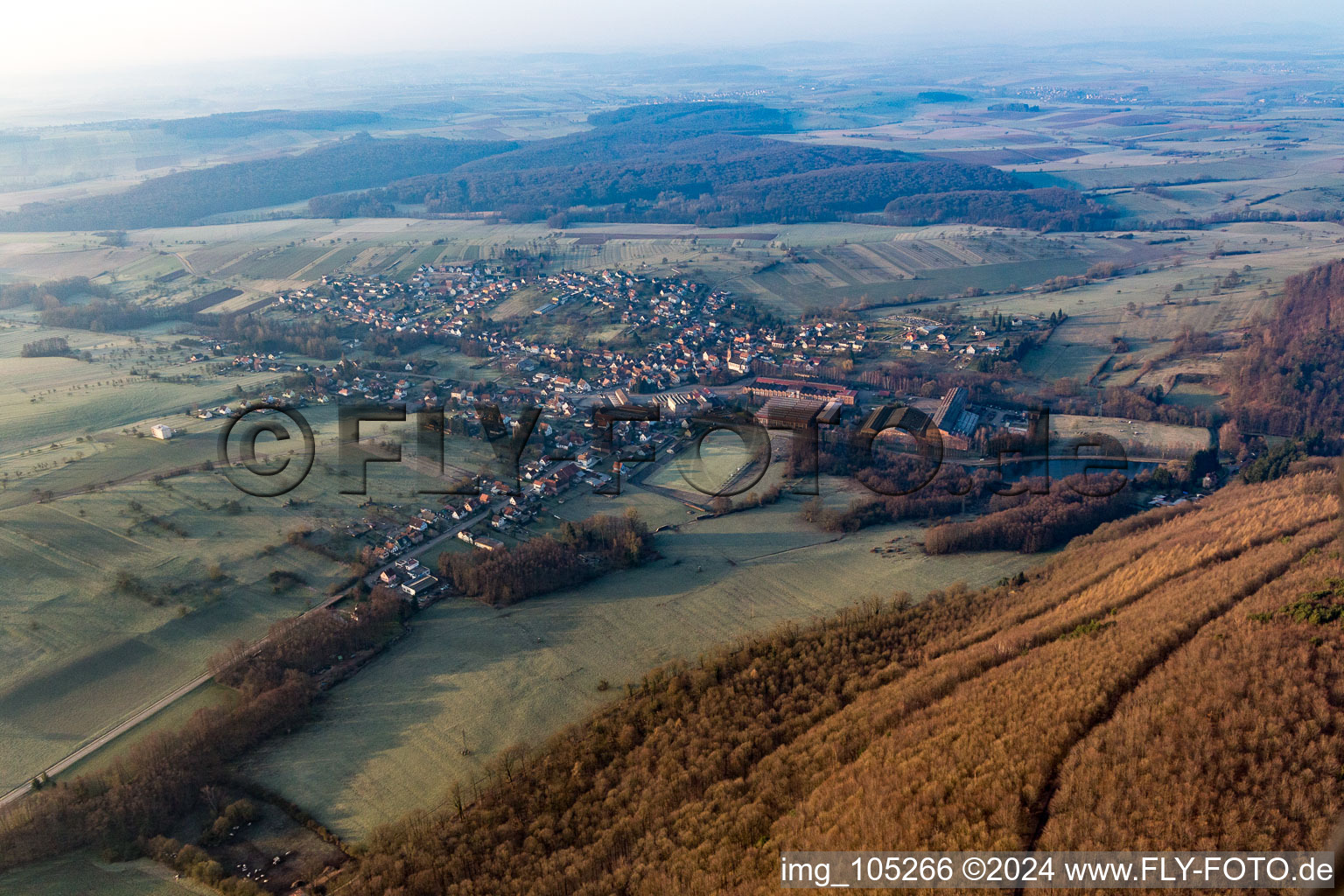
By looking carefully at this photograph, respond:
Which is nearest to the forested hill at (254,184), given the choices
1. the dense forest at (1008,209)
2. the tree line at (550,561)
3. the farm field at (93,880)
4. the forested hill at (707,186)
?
the forested hill at (707,186)

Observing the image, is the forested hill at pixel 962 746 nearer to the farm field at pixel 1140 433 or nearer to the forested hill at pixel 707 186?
the farm field at pixel 1140 433

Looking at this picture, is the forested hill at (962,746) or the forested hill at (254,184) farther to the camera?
the forested hill at (254,184)

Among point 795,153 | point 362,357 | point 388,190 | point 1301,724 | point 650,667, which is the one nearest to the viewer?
point 1301,724

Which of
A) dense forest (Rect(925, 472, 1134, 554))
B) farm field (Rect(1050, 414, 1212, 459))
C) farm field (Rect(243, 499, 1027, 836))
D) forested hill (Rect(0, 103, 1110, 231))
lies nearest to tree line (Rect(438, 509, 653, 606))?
farm field (Rect(243, 499, 1027, 836))

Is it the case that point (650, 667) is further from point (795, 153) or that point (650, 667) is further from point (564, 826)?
point (795, 153)

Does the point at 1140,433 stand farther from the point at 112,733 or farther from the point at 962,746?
the point at 112,733

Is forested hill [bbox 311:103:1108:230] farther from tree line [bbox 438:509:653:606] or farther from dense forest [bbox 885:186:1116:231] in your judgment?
tree line [bbox 438:509:653:606]

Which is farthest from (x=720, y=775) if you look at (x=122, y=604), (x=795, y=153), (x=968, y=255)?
(x=795, y=153)
